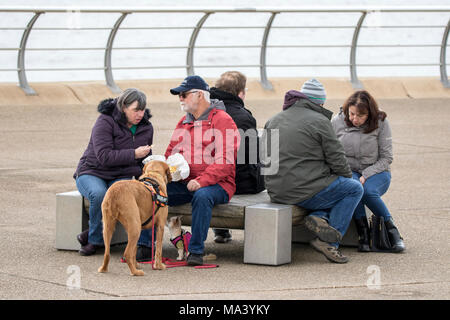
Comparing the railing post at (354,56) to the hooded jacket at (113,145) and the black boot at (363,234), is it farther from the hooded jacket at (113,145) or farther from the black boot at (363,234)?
the hooded jacket at (113,145)

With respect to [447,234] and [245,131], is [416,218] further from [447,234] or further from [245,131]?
[245,131]

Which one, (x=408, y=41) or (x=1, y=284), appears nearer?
(x=1, y=284)

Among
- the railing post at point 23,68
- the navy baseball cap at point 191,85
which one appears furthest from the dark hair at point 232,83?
the railing post at point 23,68

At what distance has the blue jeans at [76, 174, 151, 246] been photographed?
661 cm

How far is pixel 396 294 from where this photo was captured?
5.44 meters

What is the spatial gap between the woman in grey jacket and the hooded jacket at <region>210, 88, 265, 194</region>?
0.75m

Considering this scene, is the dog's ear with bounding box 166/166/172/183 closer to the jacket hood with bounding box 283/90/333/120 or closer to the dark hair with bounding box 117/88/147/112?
the dark hair with bounding box 117/88/147/112

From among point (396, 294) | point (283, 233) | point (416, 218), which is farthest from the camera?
point (416, 218)

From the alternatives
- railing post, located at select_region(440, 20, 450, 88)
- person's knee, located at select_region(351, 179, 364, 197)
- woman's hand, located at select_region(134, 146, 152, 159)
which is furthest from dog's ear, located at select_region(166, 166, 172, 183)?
railing post, located at select_region(440, 20, 450, 88)

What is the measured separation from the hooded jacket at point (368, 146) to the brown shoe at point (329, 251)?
933mm

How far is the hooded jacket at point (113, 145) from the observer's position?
6719mm

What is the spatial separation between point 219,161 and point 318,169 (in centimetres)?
72

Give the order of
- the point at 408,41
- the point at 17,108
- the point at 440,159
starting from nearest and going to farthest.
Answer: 1. the point at 440,159
2. the point at 17,108
3. the point at 408,41

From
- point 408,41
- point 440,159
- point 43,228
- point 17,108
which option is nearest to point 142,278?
point 43,228
